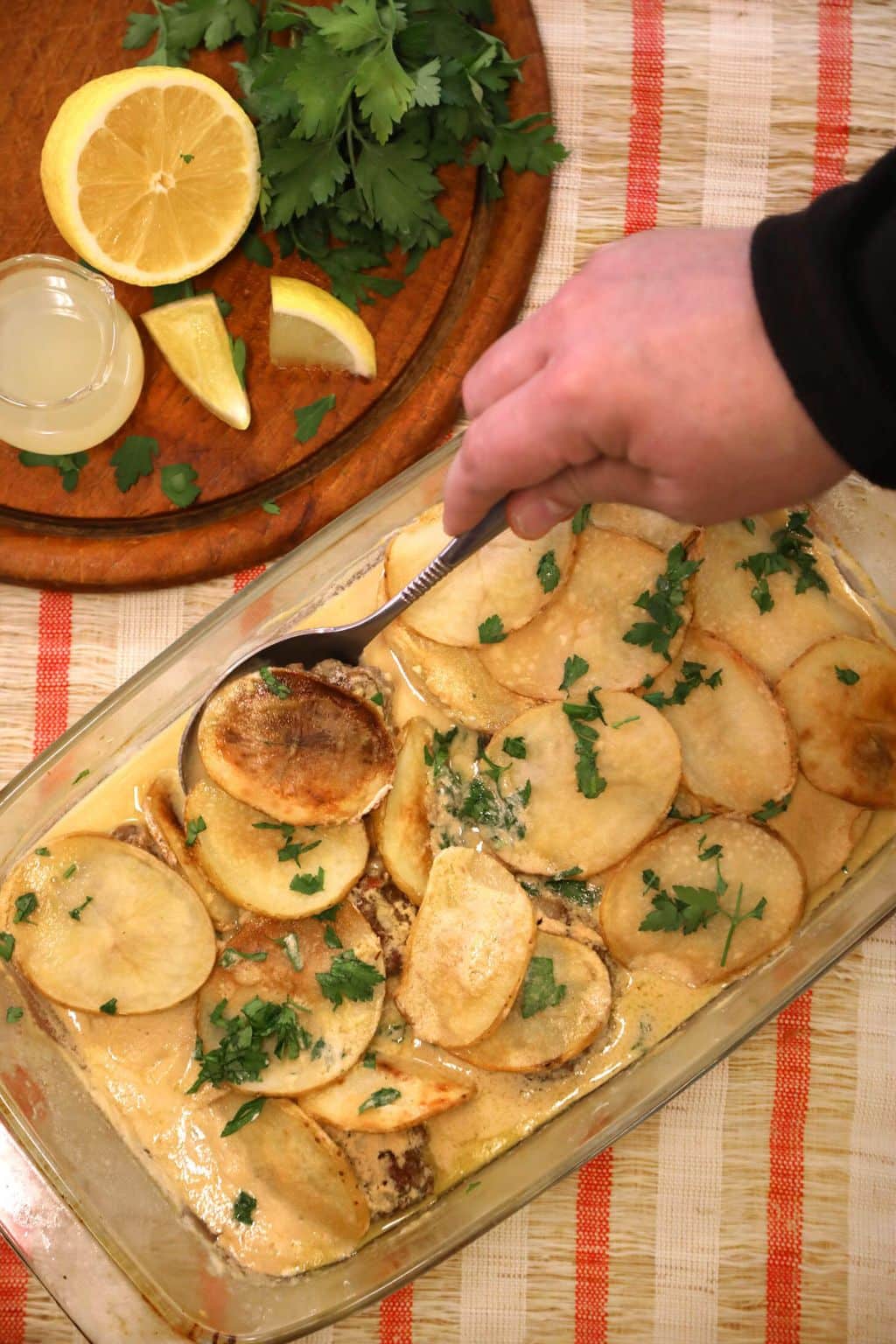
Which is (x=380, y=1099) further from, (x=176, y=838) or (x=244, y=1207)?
(x=176, y=838)

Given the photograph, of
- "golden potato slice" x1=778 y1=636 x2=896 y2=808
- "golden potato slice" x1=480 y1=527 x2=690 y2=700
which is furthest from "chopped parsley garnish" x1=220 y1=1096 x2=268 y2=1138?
"golden potato slice" x1=778 y1=636 x2=896 y2=808

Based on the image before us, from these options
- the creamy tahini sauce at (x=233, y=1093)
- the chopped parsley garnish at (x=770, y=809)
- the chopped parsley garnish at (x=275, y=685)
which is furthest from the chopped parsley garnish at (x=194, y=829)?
the chopped parsley garnish at (x=770, y=809)

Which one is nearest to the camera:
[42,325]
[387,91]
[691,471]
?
[691,471]

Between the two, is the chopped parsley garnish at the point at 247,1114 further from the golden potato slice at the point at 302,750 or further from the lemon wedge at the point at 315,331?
the lemon wedge at the point at 315,331

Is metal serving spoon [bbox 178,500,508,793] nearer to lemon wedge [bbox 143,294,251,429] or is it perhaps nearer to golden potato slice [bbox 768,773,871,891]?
lemon wedge [bbox 143,294,251,429]

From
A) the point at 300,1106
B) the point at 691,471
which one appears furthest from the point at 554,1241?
the point at 691,471

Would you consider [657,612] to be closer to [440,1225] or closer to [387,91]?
[387,91]

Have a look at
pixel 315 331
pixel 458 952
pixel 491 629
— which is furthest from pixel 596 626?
pixel 315 331
